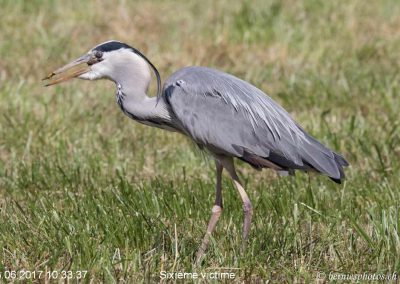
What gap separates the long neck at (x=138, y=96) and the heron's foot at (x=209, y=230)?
0.58 meters

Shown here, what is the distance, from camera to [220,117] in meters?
5.34

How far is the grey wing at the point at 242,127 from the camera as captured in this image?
5246 millimetres

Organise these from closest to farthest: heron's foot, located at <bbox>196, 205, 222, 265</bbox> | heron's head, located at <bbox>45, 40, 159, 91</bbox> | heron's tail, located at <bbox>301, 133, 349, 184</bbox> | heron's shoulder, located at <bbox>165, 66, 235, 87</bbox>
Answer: heron's foot, located at <bbox>196, 205, 222, 265</bbox> < heron's tail, located at <bbox>301, 133, 349, 184</bbox> < heron's shoulder, located at <bbox>165, 66, 235, 87</bbox> < heron's head, located at <bbox>45, 40, 159, 91</bbox>

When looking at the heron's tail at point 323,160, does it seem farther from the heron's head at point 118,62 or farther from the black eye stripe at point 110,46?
the black eye stripe at point 110,46

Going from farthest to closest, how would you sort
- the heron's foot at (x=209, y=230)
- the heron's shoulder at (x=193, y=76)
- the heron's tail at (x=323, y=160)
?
→ the heron's shoulder at (x=193, y=76) → the heron's tail at (x=323, y=160) → the heron's foot at (x=209, y=230)

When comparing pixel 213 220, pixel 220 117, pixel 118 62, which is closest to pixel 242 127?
pixel 220 117

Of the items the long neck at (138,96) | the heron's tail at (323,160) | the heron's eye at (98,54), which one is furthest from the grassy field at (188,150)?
the heron's eye at (98,54)

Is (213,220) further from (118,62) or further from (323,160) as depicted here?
(118,62)

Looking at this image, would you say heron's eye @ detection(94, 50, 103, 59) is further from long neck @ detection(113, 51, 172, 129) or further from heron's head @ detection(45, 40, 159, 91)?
long neck @ detection(113, 51, 172, 129)

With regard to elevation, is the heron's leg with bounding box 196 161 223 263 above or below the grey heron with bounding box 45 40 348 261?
below

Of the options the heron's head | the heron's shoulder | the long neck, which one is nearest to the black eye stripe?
the heron's head

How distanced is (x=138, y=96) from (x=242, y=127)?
65 centimetres

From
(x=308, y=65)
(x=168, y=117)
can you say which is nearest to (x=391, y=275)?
(x=168, y=117)

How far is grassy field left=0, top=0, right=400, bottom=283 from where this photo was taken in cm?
502
